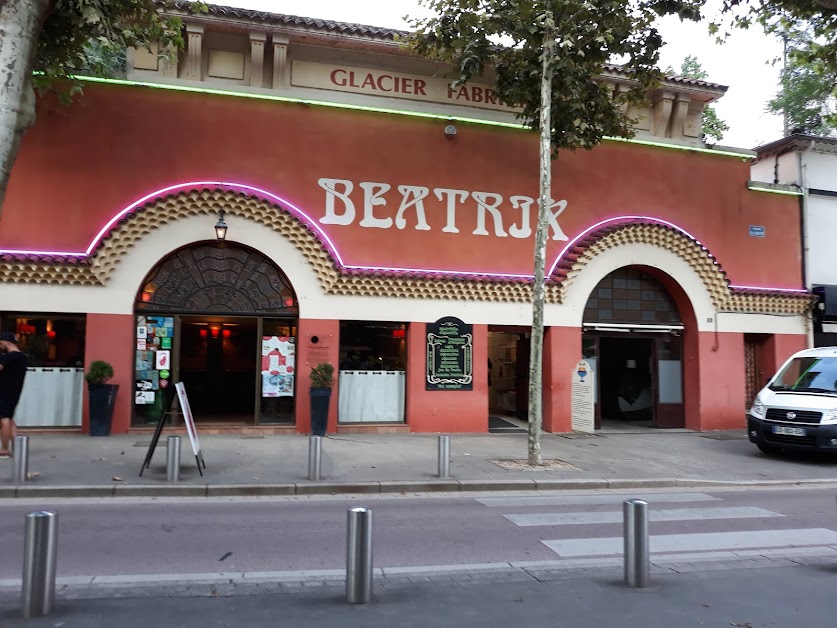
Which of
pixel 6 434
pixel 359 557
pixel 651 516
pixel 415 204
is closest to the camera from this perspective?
pixel 359 557

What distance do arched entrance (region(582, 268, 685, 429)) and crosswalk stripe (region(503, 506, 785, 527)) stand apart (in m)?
7.41

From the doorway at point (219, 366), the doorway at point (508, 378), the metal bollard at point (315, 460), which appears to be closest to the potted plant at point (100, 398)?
the doorway at point (219, 366)

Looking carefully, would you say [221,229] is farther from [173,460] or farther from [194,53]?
[173,460]

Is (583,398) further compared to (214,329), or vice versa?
(583,398)

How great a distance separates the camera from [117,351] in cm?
1248

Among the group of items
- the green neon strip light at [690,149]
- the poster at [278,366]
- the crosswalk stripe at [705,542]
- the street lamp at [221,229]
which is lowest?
the crosswalk stripe at [705,542]

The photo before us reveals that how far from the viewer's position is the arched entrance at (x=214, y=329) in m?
12.9

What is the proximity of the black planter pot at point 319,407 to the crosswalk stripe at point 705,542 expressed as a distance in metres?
7.20

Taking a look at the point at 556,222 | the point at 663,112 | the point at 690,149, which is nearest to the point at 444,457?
the point at 556,222

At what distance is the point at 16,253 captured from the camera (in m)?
12.0

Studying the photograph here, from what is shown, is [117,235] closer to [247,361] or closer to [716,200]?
[247,361]

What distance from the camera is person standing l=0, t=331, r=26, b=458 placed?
9.49 meters

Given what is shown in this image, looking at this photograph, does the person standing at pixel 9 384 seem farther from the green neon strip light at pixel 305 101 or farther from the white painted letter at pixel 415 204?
the white painted letter at pixel 415 204

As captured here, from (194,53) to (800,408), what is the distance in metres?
13.8
